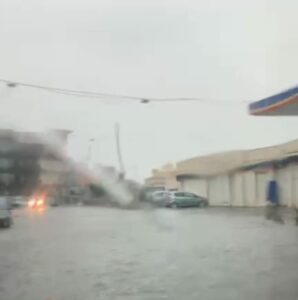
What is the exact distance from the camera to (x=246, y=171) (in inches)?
290

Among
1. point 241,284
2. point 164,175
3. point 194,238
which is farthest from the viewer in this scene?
point 194,238

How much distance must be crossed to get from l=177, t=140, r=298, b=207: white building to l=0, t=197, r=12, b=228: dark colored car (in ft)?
4.71

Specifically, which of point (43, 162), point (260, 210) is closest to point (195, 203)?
point (260, 210)

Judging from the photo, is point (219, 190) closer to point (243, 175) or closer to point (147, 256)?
point (243, 175)

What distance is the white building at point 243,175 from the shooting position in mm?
6711

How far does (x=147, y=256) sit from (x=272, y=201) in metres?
1.64

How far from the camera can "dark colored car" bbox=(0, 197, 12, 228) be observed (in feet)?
21.3

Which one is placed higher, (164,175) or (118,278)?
(164,175)

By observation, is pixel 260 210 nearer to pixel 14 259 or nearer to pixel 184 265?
pixel 184 265

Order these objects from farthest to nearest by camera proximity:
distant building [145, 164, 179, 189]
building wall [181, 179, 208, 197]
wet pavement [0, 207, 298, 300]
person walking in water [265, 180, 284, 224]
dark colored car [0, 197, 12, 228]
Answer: person walking in water [265, 180, 284, 224] < building wall [181, 179, 208, 197] < wet pavement [0, 207, 298, 300] < dark colored car [0, 197, 12, 228] < distant building [145, 164, 179, 189]

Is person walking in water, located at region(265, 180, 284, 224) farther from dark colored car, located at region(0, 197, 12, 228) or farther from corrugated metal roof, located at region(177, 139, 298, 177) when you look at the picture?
dark colored car, located at region(0, 197, 12, 228)

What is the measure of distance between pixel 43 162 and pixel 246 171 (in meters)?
2.69

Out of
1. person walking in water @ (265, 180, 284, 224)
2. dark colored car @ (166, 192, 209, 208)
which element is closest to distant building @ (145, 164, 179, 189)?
dark colored car @ (166, 192, 209, 208)

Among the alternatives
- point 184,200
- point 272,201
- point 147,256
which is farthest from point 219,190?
point 147,256
